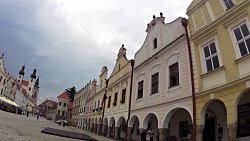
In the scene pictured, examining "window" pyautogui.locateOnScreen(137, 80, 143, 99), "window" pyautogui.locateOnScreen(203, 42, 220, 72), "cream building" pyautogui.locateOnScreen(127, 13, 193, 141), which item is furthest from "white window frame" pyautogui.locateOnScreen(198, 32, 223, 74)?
"window" pyautogui.locateOnScreen(137, 80, 143, 99)

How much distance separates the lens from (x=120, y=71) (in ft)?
79.5

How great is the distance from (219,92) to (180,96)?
3.04m

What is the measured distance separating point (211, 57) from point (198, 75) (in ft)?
3.80

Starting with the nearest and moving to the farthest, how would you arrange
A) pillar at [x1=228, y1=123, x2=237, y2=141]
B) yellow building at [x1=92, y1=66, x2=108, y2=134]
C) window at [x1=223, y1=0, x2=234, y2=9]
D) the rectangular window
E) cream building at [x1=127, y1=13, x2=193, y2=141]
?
pillar at [x1=228, y1=123, x2=237, y2=141]
window at [x1=223, y1=0, x2=234, y2=9]
cream building at [x1=127, y1=13, x2=193, y2=141]
the rectangular window
yellow building at [x1=92, y1=66, x2=108, y2=134]

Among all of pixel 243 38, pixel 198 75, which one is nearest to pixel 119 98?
pixel 198 75

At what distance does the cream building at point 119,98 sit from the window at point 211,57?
10140 millimetres

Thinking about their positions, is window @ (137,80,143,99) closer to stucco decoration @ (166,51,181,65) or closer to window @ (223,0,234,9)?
stucco decoration @ (166,51,181,65)

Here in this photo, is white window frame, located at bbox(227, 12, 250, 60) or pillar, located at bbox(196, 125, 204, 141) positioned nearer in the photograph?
white window frame, located at bbox(227, 12, 250, 60)

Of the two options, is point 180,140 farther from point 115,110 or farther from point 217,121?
point 115,110

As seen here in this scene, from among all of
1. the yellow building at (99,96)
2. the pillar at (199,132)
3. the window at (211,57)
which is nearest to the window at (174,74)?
the window at (211,57)

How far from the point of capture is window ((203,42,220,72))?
404 inches

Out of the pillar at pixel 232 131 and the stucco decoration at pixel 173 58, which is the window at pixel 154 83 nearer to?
the stucco decoration at pixel 173 58

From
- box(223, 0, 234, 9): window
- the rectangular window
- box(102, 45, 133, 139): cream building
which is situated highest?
box(223, 0, 234, 9): window

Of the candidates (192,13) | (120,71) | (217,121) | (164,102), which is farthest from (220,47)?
(120,71)
